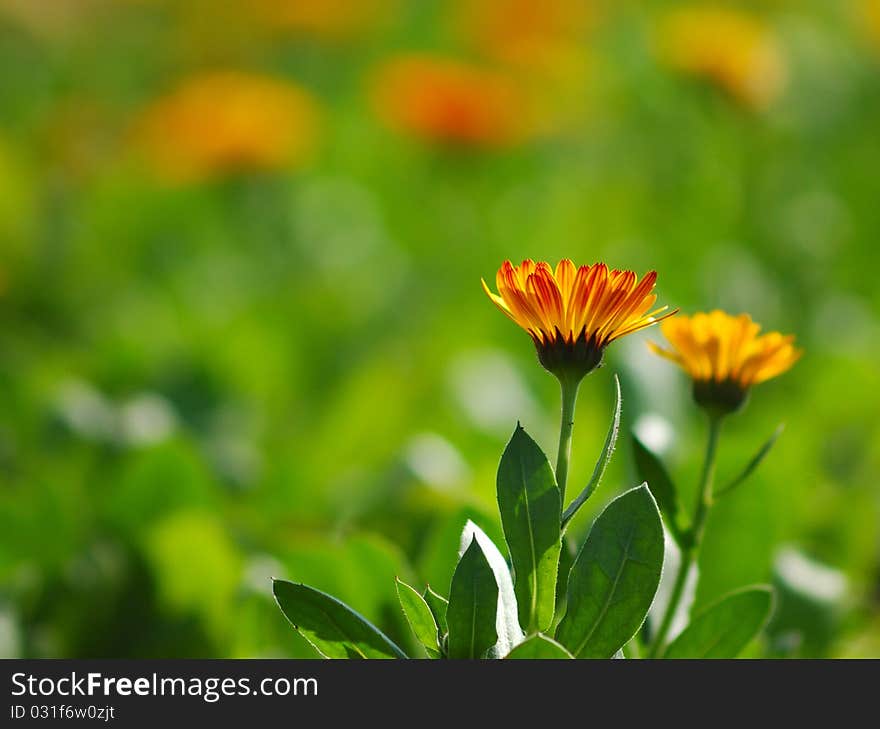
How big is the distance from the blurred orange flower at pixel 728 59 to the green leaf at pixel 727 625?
1361 mm

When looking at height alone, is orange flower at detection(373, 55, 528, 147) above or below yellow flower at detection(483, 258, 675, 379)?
above

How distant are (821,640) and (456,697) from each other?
16.6 inches

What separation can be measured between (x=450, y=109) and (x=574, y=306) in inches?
60.5

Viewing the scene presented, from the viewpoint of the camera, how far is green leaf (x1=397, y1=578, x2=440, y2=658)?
21.4 inches

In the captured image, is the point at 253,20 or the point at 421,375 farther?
the point at 253,20

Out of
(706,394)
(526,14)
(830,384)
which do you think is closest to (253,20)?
(526,14)

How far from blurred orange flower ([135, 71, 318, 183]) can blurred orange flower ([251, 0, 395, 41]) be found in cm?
79

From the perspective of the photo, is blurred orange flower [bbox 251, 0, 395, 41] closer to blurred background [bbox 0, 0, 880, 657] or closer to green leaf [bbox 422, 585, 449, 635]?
blurred background [bbox 0, 0, 880, 657]

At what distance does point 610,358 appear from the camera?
117 centimetres

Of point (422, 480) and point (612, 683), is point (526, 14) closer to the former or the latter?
point (422, 480)

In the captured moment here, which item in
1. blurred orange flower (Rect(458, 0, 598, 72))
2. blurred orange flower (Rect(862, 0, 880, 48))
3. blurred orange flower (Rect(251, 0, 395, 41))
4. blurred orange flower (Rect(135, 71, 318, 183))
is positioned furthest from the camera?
blurred orange flower (Rect(251, 0, 395, 41))

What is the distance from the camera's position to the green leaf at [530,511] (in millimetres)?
521

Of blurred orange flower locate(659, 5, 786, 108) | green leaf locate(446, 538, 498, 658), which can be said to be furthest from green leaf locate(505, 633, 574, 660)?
blurred orange flower locate(659, 5, 786, 108)

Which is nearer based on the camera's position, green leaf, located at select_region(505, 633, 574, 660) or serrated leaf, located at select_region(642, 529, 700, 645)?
green leaf, located at select_region(505, 633, 574, 660)
